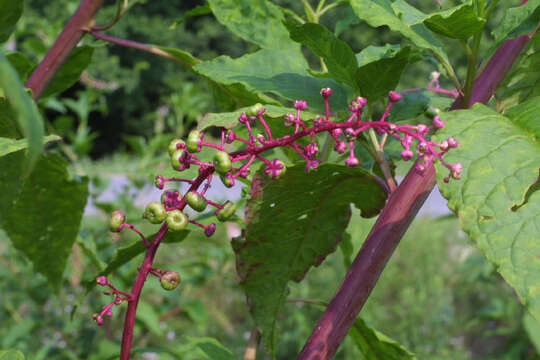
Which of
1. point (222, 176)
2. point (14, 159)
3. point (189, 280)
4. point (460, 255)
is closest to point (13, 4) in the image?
point (14, 159)

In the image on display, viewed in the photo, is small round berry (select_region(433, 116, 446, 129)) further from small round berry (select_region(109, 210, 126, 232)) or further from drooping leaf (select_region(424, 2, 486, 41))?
small round berry (select_region(109, 210, 126, 232))

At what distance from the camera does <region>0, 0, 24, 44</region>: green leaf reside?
0.79m

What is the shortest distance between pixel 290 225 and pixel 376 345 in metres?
0.22

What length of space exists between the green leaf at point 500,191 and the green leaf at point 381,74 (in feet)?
0.33

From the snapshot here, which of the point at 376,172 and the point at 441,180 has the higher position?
the point at 441,180

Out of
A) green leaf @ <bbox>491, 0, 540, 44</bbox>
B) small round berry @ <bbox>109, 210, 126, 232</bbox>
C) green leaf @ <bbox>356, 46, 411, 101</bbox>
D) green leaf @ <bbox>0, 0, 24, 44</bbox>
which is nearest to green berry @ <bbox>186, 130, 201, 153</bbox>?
small round berry @ <bbox>109, 210, 126, 232</bbox>

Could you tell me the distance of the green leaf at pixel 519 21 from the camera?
0.59 meters

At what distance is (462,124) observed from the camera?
525 millimetres

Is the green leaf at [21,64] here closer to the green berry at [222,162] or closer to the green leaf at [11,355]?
the green leaf at [11,355]

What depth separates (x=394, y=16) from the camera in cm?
60

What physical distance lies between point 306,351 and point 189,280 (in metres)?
1.95

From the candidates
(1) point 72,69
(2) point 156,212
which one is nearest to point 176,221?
(2) point 156,212

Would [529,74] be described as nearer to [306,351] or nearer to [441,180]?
[441,180]

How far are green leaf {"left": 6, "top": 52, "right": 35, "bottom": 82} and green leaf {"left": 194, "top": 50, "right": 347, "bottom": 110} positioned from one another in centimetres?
34
